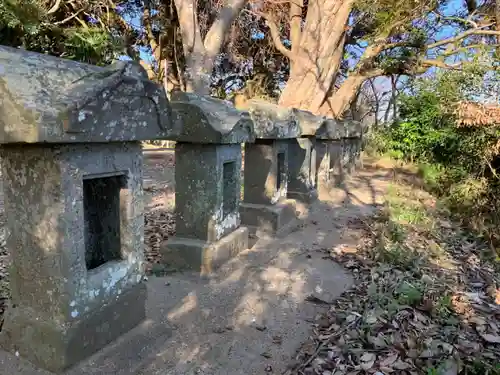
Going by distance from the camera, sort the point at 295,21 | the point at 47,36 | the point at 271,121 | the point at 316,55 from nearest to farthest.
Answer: the point at 271,121 → the point at 47,36 → the point at 316,55 → the point at 295,21

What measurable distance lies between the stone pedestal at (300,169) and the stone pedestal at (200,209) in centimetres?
285

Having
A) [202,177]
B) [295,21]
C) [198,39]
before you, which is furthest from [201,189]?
[295,21]

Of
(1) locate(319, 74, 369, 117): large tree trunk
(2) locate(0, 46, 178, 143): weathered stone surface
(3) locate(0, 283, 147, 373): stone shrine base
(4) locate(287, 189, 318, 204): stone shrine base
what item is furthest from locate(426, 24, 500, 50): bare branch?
(3) locate(0, 283, 147, 373): stone shrine base

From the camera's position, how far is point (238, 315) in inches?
125

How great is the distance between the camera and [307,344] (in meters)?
2.82

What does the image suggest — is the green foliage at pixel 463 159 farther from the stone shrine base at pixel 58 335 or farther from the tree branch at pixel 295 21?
the stone shrine base at pixel 58 335

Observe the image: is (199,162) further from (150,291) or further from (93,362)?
(93,362)

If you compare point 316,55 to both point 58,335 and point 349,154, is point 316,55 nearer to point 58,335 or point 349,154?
point 349,154

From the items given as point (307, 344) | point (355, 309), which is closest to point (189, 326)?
point (307, 344)

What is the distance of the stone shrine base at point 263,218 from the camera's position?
5371 millimetres

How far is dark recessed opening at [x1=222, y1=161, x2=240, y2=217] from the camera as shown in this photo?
4.27 m

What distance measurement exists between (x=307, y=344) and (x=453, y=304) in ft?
4.53

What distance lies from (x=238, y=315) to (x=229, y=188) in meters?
1.56

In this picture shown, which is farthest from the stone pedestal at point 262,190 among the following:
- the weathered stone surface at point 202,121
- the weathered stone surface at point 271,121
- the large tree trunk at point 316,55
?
the large tree trunk at point 316,55
